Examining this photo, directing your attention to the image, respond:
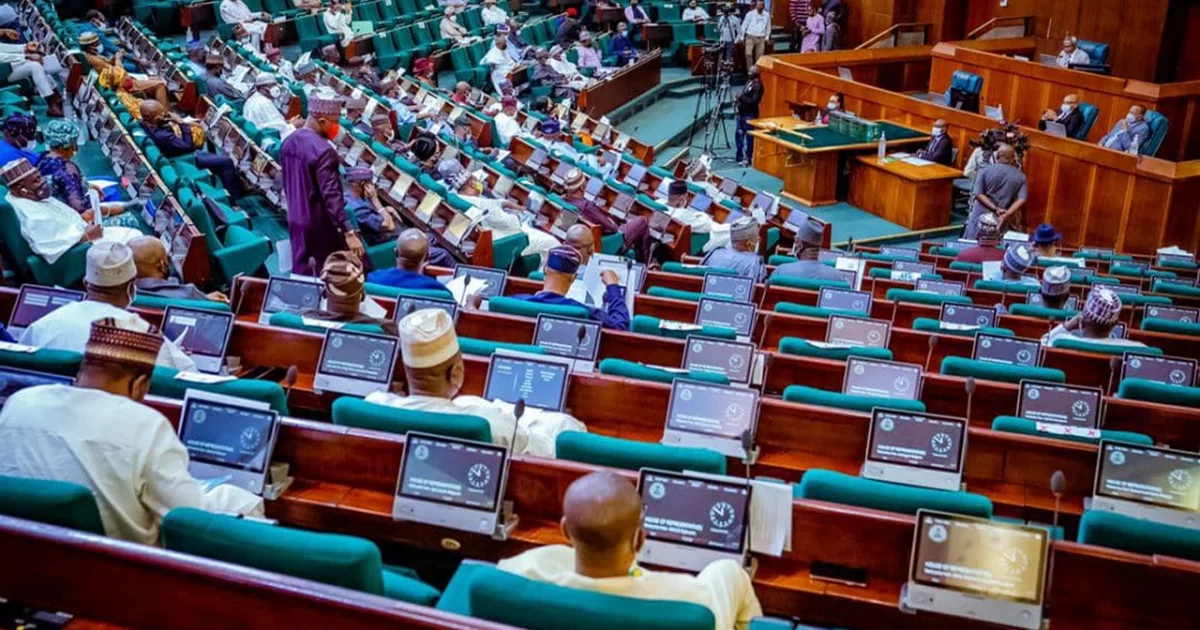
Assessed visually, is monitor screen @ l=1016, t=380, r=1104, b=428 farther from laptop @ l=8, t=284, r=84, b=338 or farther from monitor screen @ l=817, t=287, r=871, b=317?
laptop @ l=8, t=284, r=84, b=338

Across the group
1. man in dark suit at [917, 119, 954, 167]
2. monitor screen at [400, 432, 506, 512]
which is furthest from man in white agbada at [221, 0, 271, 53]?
monitor screen at [400, 432, 506, 512]

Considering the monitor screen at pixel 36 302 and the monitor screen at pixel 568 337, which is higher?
the monitor screen at pixel 36 302

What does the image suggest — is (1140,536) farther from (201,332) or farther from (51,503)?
(201,332)

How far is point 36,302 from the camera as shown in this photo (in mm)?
3734

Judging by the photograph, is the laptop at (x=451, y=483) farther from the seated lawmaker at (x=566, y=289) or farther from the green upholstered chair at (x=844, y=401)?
the seated lawmaker at (x=566, y=289)

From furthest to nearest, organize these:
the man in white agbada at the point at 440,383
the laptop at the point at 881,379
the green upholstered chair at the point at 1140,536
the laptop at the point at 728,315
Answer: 1. the laptop at the point at 728,315
2. the laptop at the point at 881,379
3. the man in white agbada at the point at 440,383
4. the green upholstered chair at the point at 1140,536

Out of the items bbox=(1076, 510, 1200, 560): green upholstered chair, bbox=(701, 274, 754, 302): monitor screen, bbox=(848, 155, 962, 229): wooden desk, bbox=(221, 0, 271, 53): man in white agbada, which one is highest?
bbox=(221, 0, 271, 53): man in white agbada

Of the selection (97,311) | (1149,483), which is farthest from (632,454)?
(97,311)

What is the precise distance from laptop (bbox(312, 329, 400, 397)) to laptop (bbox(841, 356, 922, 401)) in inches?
61.0

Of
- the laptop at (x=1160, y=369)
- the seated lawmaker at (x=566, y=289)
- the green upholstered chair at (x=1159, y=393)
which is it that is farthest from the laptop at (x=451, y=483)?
the laptop at (x=1160, y=369)

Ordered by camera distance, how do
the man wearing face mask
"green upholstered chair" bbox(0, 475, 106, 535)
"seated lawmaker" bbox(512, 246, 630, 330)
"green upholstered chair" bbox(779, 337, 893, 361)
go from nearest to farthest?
"green upholstered chair" bbox(0, 475, 106, 535) < "green upholstered chair" bbox(779, 337, 893, 361) < "seated lawmaker" bbox(512, 246, 630, 330) < the man wearing face mask

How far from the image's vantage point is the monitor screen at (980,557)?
2.17 meters

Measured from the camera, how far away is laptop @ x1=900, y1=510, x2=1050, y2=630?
7.12 ft

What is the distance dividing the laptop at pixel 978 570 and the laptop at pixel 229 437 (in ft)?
5.12
